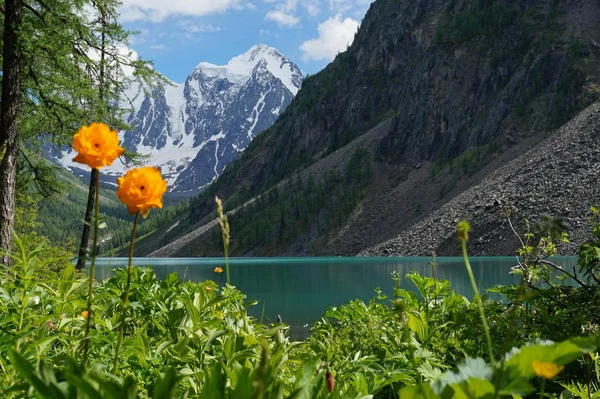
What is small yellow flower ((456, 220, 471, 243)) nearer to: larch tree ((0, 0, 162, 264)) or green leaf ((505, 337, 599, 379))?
green leaf ((505, 337, 599, 379))

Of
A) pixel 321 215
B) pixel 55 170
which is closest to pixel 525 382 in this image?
pixel 55 170

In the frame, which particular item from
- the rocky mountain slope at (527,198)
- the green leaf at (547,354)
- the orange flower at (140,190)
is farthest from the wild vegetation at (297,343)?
the rocky mountain slope at (527,198)

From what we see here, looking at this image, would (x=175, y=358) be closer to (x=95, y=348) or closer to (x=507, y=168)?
(x=95, y=348)

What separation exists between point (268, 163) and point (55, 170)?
14403cm

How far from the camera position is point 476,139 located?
96.2 m

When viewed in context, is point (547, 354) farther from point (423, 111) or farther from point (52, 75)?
point (423, 111)

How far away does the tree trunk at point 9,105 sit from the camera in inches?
340

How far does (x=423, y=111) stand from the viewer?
108500mm

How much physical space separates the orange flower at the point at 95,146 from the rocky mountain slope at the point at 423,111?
66910 millimetres

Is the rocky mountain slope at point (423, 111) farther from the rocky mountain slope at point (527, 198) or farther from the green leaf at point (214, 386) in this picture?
the green leaf at point (214, 386)

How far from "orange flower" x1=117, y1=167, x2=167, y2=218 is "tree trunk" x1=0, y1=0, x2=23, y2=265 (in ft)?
27.8

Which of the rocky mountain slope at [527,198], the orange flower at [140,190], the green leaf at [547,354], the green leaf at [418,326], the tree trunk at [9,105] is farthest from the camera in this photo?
the rocky mountain slope at [527,198]

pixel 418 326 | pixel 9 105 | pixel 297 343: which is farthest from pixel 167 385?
pixel 9 105

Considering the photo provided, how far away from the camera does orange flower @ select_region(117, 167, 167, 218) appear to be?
4.95 ft
